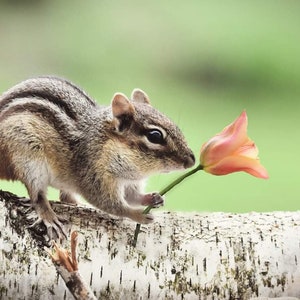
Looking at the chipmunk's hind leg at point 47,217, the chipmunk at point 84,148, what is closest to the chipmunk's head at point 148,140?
the chipmunk at point 84,148

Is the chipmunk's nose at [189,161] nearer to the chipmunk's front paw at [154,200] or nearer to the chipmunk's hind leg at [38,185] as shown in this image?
the chipmunk's front paw at [154,200]

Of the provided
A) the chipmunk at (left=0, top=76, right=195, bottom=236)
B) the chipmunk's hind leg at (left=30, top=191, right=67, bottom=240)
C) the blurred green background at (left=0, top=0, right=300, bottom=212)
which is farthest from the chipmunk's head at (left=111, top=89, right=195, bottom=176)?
the blurred green background at (left=0, top=0, right=300, bottom=212)

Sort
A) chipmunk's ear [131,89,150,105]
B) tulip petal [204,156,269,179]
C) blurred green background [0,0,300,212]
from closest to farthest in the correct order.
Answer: tulip petal [204,156,269,179]
chipmunk's ear [131,89,150,105]
blurred green background [0,0,300,212]

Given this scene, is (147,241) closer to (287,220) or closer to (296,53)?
(287,220)

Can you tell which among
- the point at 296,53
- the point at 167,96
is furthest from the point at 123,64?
the point at 296,53

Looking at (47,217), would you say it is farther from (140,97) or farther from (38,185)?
(140,97)

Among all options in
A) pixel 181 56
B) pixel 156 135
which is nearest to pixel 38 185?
pixel 156 135

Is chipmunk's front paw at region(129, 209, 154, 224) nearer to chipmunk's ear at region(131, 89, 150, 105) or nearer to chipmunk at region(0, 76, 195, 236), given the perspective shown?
chipmunk at region(0, 76, 195, 236)
